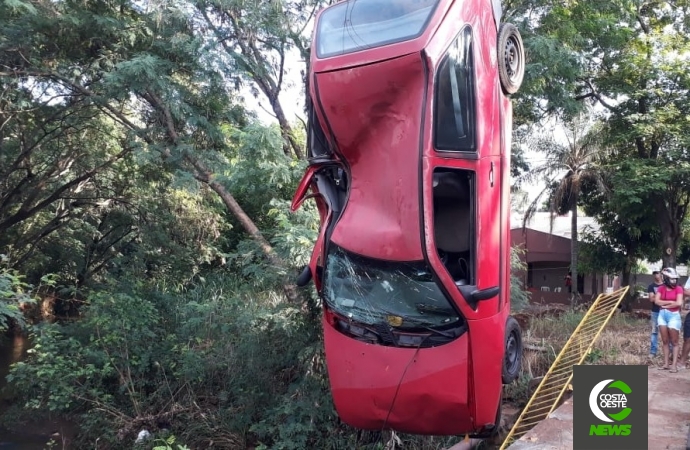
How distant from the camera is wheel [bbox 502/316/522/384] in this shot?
5.00 m

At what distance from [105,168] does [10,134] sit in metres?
2.37

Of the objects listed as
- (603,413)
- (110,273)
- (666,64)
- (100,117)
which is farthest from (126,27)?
(666,64)

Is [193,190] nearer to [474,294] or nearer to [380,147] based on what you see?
[380,147]

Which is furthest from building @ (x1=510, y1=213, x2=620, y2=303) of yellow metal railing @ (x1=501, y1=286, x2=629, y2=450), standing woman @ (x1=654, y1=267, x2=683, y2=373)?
standing woman @ (x1=654, y1=267, x2=683, y2=373)

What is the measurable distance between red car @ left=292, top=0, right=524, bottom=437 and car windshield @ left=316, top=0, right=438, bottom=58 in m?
0.01

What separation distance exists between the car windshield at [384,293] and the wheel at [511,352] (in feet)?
2.01

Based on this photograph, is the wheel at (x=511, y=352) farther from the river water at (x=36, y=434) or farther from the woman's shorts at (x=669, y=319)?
the river water at (x=36, y=434)

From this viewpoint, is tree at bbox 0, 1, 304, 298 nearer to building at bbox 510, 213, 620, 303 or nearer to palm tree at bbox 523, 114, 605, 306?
palm tree at bbox 523, 114, 605, 306

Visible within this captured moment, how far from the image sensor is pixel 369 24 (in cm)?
502

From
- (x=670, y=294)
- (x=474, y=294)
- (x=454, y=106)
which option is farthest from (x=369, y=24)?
(x=670, y=294)

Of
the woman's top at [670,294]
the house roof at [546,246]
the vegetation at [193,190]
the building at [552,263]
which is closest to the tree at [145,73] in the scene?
the vegetation at [193,190]

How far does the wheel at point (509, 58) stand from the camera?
5.19 meters

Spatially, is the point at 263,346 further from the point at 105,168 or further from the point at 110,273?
the point at 105,168

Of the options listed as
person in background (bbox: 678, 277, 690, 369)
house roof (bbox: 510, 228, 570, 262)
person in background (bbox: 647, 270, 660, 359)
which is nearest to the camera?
person in background (bbox: 678, 277, 690, 369)
